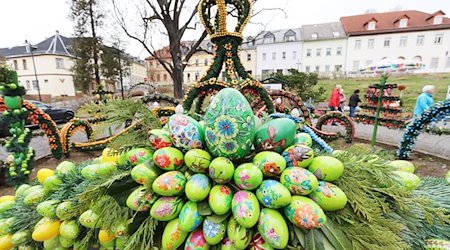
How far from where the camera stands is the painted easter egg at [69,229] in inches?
49.1

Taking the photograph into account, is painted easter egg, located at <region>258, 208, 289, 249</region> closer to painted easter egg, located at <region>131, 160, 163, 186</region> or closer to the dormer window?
painted easter egg, located at <region>131, 160, 163, 186</region>

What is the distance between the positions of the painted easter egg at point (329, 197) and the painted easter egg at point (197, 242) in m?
0.48

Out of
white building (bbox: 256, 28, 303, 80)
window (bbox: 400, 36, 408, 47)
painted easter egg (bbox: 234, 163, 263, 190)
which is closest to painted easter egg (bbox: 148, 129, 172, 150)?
painted easter egg (bbox: 234, 163, 263, 190)

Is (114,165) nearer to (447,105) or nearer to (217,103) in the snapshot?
(217,103)

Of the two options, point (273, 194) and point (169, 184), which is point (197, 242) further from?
point (273, 194)

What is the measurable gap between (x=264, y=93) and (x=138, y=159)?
3655 mm

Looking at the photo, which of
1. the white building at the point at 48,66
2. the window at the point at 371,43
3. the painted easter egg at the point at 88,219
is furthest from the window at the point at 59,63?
the window at the point at 371,43

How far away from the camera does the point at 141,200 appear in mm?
965

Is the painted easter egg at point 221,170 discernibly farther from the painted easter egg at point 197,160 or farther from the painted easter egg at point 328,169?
the painted easter egg at point 328,169

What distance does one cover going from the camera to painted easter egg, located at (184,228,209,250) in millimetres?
930

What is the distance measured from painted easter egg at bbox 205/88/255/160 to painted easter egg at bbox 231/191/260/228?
180 millimetres

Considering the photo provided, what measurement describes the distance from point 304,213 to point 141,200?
0.66 m

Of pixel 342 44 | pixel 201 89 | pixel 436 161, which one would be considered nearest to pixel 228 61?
pixel 201 89

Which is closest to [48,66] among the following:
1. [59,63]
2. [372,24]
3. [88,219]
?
[59,63]
